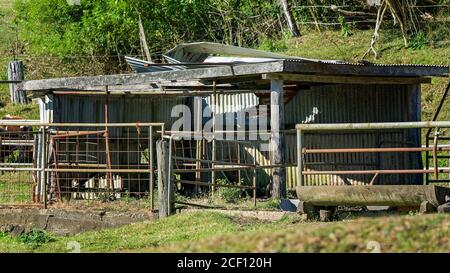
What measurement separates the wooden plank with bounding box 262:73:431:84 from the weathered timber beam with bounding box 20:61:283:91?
14.2 inches

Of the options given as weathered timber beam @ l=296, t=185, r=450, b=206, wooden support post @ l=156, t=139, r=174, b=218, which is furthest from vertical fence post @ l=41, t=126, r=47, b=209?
weathered timber beam @ l=296, t=185, r=450, b=206

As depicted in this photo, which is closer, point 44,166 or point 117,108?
point 44,166

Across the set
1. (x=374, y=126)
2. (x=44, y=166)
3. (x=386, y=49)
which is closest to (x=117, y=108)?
(x=44, y=166)

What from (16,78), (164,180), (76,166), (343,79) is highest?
(343,79)

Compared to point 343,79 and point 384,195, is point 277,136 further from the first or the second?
point 384,195

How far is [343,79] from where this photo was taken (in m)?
20.9

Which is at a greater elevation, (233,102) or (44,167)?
(233,102)

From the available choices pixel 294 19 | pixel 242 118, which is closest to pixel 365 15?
pixel 294 19

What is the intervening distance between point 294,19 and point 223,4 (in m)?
2.82

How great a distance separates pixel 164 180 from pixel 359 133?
621 cm

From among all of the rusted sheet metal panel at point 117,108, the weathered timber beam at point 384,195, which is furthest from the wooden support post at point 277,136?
the rusted sheet metal panel at point 117,108

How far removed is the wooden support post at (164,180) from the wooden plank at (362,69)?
9.45 feet

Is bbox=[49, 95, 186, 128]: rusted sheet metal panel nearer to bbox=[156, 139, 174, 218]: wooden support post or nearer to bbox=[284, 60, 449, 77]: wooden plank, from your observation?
bbox=[284, 60, 449, 77]: wooden plank

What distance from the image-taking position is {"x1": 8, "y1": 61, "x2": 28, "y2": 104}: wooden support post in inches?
1435
